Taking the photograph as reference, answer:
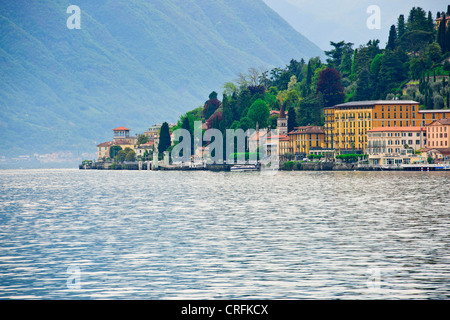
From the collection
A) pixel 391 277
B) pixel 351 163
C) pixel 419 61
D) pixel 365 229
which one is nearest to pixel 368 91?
pixel 419 61

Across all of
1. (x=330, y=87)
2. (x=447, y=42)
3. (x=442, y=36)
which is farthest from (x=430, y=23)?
(x=330, y=87)

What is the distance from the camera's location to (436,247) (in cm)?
2794

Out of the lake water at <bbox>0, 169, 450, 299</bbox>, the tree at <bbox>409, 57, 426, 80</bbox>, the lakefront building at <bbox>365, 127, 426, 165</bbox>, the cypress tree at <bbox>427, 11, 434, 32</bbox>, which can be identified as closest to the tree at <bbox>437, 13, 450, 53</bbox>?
the tree at <bbox>409, 57, 426, 80</bbox>

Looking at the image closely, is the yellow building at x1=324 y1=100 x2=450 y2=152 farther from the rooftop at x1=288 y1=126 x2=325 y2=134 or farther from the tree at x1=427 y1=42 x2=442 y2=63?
the tree at x1=427 y1=42 x2=442 y2=63

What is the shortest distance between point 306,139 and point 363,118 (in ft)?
48.6

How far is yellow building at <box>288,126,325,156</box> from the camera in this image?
16388 centimetres

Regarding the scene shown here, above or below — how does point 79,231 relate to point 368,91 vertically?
below

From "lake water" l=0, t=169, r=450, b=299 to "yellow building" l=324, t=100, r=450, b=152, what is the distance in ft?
342

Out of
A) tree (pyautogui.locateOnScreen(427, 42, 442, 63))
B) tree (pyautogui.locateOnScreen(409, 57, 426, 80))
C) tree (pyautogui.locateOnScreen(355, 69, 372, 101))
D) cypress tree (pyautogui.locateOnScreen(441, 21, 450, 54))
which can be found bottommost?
tree (pyautogui.locateOnScreen(355, 69, 372, 101))

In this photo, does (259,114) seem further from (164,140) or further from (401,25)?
(401,25)

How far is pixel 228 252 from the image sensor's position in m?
27.6

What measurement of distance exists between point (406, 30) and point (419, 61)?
23.9m
